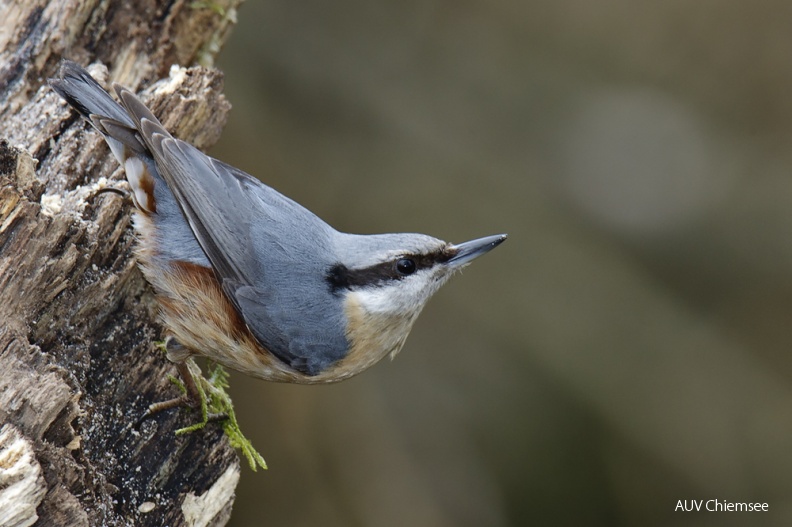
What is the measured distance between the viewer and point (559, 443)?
5.10 meters

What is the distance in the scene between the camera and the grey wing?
10.2 ft

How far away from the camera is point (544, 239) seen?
17.7 ft

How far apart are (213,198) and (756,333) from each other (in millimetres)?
3714

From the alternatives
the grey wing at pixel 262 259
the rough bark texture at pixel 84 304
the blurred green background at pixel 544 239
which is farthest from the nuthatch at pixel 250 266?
the blurred green background at pixel 544 239

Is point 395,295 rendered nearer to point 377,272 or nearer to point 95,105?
point 377,272

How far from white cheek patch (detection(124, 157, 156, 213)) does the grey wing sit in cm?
13

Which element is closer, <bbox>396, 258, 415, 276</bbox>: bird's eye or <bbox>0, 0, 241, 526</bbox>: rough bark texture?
<bbox>0, 0, 241, 526</bbox>: rough bark texture

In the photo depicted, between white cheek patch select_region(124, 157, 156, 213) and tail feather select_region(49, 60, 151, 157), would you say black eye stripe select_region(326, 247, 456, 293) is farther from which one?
tail feather select_region(49, 60, 151, 157)

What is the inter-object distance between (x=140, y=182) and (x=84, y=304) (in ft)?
1.99

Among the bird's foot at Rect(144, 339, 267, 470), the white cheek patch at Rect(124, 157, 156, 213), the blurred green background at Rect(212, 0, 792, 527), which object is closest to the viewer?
the bird's foot at Rect(144, 339, 267, 470)

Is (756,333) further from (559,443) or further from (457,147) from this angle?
(457,147)

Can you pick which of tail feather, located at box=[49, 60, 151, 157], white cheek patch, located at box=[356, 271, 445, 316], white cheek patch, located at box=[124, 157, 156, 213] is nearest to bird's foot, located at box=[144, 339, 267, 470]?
white cheek patch, located at box=[124, 157, 156, 213]

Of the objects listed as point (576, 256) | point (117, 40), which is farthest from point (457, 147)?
point (117, 40)

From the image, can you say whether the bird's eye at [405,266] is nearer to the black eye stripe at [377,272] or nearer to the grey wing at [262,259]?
the black eye stripe at [377,272]
